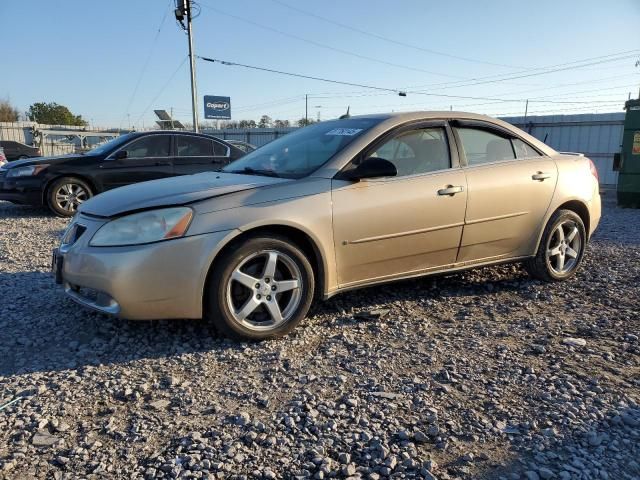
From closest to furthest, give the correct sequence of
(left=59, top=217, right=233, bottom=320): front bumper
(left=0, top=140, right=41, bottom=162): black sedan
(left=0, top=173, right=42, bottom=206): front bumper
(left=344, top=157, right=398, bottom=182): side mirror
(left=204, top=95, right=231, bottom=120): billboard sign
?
1. (left=59, top=217, right=233, bottom=320): front bumper
2. (left=344, top=157, right=398, bottom=182): side mirror
3. (left=0, top=173, right=42, bottom=206): front bumper
4. (left=0, top=140, right=41, bottom=162): black sedan
5. (left=204, top=95, right=231, bottom=120): billboard sign

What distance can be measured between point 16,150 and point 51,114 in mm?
40502

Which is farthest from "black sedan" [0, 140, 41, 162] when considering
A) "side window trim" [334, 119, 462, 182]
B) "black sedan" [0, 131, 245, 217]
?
"side window trim" [334, 119, 462, 182]

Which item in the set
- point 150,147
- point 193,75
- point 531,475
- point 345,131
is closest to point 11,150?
point 193,75

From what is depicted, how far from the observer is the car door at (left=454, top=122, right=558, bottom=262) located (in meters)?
4.27

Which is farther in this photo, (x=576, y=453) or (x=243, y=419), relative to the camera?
(x=243, y=419)

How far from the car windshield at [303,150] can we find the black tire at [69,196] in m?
5.27

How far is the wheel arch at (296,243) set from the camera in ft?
11.0

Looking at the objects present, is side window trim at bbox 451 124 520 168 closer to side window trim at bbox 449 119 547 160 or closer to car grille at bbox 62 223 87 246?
side window trim at bbox 449 119 547 160

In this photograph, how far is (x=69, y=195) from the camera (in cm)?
877

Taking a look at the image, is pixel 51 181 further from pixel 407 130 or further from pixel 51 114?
pixel 51 114

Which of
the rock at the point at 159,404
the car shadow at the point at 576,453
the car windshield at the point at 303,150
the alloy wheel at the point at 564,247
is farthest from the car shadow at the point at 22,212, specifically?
the car shadow at the point at 576,453

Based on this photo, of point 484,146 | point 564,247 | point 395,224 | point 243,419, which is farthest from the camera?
point 564,247

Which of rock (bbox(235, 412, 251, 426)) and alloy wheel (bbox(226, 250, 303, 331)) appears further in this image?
alloy wheel (bbox(226, 250, 303, 331))

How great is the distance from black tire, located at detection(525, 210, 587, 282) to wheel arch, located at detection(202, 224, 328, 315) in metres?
2.28
